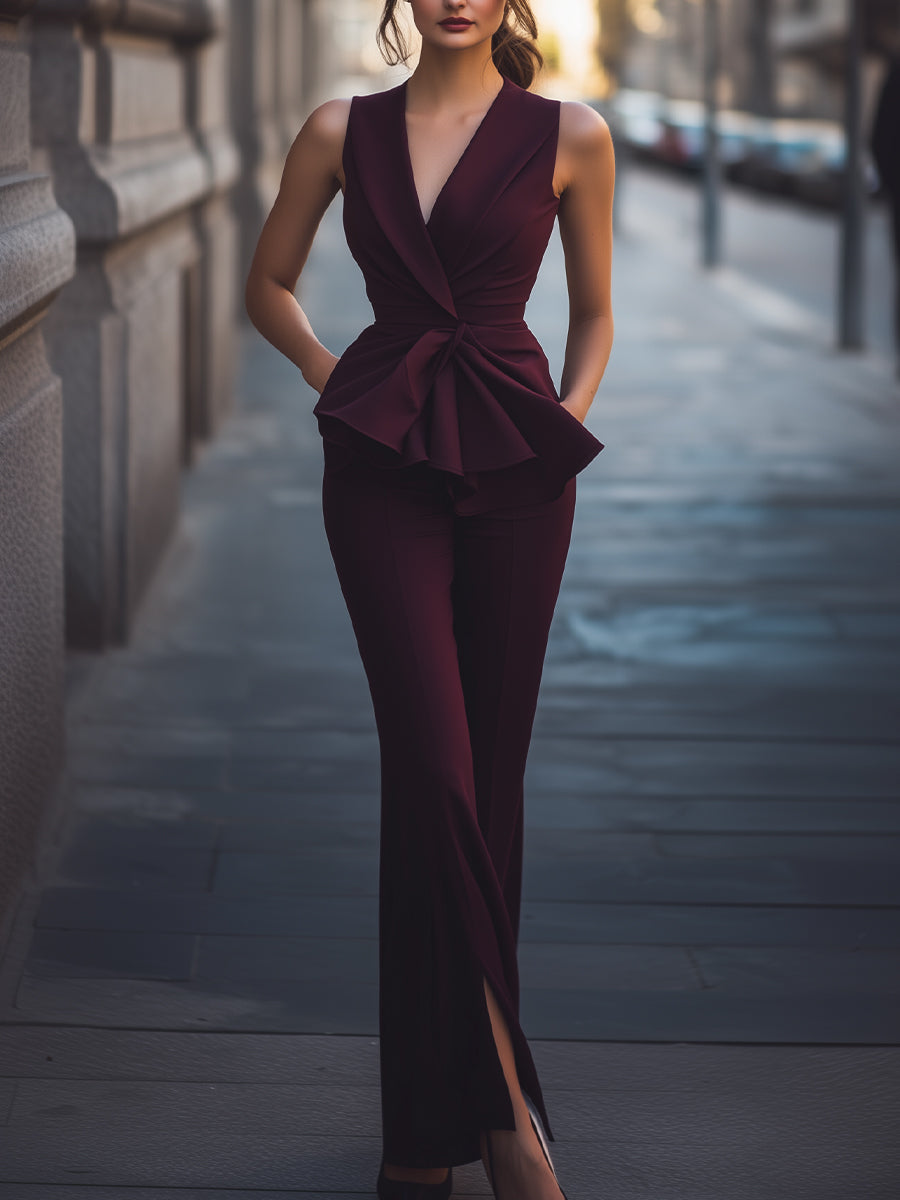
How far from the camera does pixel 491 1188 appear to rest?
2916 mm

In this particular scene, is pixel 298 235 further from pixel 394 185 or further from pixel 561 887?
pixel 561 887

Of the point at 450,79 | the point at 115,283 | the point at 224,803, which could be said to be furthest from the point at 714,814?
the point at 115,283

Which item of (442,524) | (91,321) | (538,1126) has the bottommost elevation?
(538,1126)

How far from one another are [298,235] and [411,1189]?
1508 mm

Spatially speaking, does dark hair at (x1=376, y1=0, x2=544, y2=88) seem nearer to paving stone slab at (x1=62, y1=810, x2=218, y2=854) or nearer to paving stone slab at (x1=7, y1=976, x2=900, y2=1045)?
paving stone slab at (x1=7, y1=976, x2=900, y2=1045)

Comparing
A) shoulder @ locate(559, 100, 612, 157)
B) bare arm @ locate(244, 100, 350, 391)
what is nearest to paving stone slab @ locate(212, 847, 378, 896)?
bare arm @ locate(244, 100, 350, 391)

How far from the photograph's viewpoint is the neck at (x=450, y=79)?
286 cm

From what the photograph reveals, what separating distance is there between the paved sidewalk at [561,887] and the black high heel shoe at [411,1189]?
9 cm

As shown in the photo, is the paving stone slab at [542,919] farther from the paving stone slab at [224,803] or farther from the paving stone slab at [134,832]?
the paving stone slab at [224,803]

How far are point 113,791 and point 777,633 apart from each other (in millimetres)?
2684

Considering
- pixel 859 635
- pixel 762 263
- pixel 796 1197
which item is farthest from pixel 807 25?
pixel 796 1197

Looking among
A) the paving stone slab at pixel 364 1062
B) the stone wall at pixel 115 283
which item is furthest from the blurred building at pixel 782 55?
the paving stone slab at pixel 364 1062

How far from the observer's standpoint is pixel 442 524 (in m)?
2.75

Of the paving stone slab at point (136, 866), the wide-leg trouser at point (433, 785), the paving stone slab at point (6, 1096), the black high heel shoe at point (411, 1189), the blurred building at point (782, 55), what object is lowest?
the blurred building at point (782, 55)
